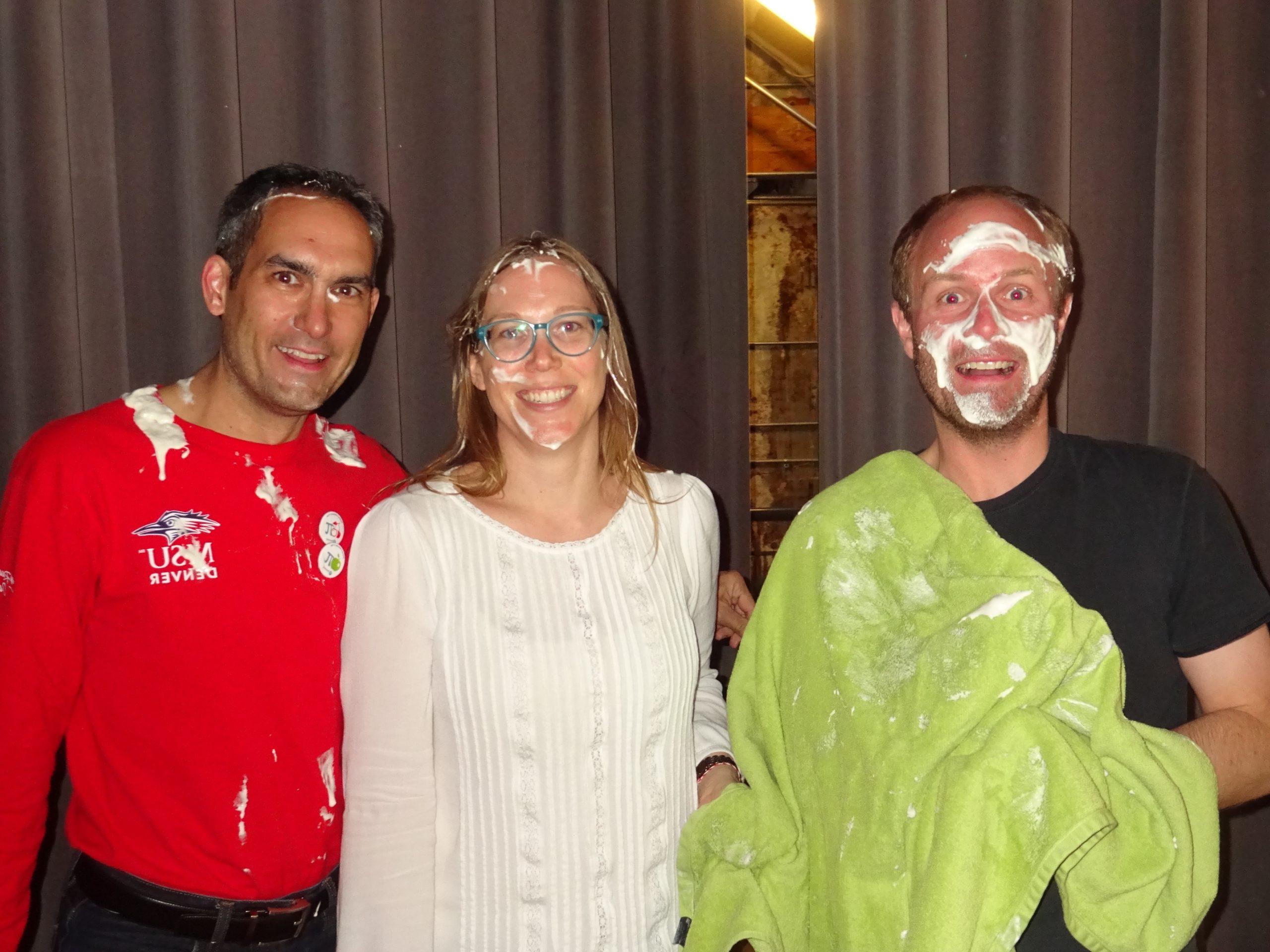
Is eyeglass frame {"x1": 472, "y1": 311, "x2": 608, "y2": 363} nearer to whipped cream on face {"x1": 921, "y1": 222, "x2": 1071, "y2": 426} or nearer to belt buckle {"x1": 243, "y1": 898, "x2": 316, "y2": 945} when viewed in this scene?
whipped cream on face {"x1": 921, "y1": 222, "x2": 1071, "y2": 426}

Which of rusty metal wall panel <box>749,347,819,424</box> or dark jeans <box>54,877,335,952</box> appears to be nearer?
dark jeans <box>54,877,335,952</box>

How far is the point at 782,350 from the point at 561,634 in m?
2.52

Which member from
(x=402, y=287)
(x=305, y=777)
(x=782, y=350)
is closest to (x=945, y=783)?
(x=305, y=777)

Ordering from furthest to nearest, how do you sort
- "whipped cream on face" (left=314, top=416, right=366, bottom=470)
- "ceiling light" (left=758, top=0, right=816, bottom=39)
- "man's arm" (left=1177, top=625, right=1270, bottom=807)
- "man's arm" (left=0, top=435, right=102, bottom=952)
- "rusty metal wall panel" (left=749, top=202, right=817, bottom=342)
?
"rusty metal wall panel" (left=749, top=202, right=817, bottom=342) → "ceiling light" (left=758, top=0, right=816, bottom=39) → "whipped cream on face" (left=314, top=416, right=366, bottom=470) → "man's arm" (left=0, top=435, right=102, bottom=952) → "man's arm" (left=1177, top=625, right=1270, bottom=807)

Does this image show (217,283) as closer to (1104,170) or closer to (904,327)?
(904,327)

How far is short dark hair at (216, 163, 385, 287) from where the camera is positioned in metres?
1.38

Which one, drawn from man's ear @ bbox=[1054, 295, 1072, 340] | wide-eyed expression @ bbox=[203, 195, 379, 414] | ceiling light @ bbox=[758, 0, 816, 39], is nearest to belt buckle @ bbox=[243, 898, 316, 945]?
wide-eyed expression @ bbox=[203, 195, 379, 414]

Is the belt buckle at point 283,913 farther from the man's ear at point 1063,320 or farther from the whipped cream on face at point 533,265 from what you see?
the man's ear at point 1063,320

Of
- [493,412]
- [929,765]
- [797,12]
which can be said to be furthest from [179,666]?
[797,12]

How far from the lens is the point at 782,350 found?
352 centimetres

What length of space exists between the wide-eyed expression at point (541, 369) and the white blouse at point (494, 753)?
0.15 metres

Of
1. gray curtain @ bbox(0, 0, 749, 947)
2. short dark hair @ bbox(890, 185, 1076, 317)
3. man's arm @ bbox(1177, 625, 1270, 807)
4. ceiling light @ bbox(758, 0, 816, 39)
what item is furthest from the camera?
ceiling light @ bbox(758, 0, 816, 39)

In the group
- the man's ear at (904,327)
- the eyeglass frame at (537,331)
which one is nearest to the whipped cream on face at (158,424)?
the eyeglass frame at (537,331)

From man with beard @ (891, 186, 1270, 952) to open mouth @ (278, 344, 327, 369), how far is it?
0.79 m
